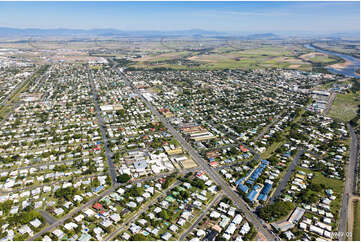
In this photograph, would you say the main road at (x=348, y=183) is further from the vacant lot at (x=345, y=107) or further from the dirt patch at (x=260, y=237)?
the vacant lot at (x=345, y=107)

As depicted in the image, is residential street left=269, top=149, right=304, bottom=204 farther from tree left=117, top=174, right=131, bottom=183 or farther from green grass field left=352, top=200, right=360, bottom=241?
tree left=117, top=174, right=131, bottom=183

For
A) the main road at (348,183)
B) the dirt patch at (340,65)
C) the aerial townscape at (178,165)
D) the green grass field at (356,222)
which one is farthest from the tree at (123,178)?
the dirt patch at (340,65)

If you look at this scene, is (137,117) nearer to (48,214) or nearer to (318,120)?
(48,214)

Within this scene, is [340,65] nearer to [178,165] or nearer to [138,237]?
[178,165]

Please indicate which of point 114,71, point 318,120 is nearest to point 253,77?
point 318,120

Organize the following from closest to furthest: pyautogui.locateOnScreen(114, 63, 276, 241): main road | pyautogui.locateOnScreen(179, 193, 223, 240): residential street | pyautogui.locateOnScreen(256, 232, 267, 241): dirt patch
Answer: pyautogui.locateOnScreen(256, 232, 267, 241): dirt patch → pyautogui.locateOnScreen(179, 193, 223, 240): residential street → pyautogui.locateOnScreen(114, 63, 276, 241): main road

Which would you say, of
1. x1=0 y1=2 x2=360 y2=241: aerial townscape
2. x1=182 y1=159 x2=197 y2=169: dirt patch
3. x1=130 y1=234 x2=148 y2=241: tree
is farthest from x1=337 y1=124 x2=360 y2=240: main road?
x1=130 y1=234 x2=148 y2=241: tree

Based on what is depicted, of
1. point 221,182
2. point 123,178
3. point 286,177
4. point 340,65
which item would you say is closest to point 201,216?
point 221,182

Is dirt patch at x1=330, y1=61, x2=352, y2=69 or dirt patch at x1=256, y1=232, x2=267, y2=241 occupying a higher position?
dirt patch at x1=330, y1=61, x2=352, y2=69
